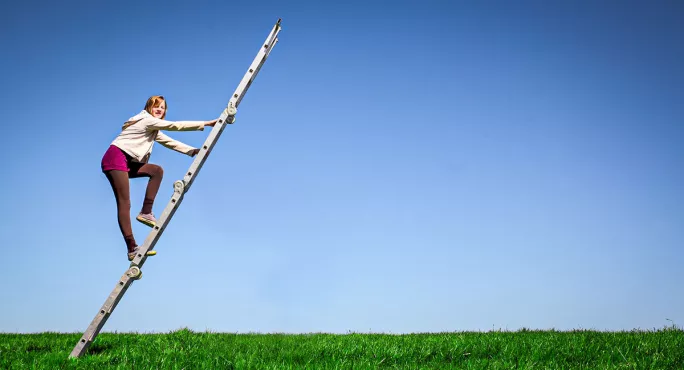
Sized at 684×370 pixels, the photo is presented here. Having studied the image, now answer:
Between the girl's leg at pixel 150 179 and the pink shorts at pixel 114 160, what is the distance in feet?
0.63

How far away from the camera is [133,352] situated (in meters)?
10.1

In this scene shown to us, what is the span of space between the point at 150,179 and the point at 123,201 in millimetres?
527

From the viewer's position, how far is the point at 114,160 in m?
8.88

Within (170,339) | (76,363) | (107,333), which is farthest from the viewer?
(107,333)

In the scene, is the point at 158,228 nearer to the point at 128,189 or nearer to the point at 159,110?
the point at 128,189

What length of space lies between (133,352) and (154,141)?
3765mm

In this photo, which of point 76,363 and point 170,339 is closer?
point 76,363

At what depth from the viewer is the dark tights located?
883cm

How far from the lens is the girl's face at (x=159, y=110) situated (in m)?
9.12

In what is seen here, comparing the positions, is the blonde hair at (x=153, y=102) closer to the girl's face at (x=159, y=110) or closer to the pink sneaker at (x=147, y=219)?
the girl's face at (x=159, y=110)

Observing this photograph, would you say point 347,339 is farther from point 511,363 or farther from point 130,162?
point 130,162

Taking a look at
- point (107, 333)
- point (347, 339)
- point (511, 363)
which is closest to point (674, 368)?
point (511, 363)

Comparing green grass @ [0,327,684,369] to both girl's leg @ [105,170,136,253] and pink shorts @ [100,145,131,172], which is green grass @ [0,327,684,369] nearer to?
girl's leg @ [105,170,136,253]

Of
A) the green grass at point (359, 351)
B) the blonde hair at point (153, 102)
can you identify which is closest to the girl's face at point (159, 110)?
the blonde hair at point (153, 102)
